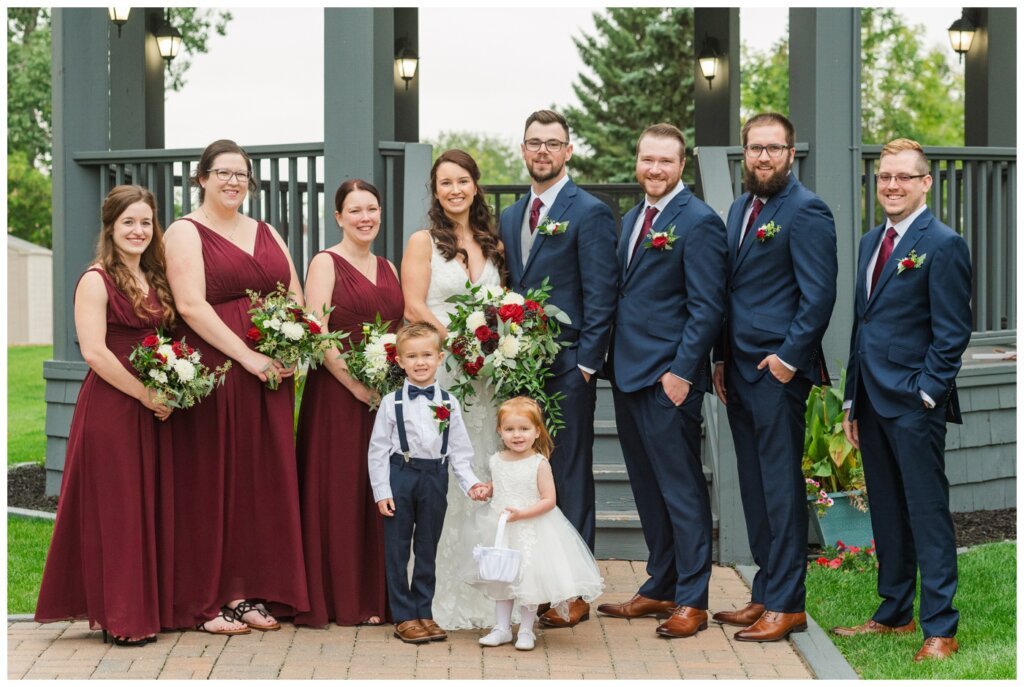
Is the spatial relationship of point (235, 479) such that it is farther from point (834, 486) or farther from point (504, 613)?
point (834, 486)

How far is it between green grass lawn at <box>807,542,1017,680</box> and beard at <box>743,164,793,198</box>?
2086 millimetres

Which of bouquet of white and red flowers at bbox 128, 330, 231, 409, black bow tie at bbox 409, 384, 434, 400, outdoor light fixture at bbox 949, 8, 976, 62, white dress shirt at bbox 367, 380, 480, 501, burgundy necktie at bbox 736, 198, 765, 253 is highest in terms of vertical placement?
outdoor light fixture at bbox 949, 8, 976, 62

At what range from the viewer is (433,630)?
5.65 m

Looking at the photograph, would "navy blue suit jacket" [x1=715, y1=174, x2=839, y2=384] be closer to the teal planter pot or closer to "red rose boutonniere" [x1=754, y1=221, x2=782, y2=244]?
"red rose boutonniere" [x1=754, y1=221, x2=782, y2=244]

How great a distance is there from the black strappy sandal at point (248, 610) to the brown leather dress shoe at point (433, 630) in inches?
27.7

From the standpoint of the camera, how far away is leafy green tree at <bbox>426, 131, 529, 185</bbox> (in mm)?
60253

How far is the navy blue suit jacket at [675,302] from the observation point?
220 inches

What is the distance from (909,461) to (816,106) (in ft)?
11.5

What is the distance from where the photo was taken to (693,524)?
579 centimetres

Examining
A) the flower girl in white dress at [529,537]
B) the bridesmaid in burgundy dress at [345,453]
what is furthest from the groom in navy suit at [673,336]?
the bridesmaid in burgundy dress at [345,453]

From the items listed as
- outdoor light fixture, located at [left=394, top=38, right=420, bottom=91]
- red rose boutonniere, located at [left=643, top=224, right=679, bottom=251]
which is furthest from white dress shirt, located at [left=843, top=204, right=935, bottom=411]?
outdoor light fixture, located at [left=394, top=38, right=420, bottom=91]

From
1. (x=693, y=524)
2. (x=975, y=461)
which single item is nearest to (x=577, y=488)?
(x=693, y=524)

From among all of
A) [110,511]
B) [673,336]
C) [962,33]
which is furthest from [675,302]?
[962,33]

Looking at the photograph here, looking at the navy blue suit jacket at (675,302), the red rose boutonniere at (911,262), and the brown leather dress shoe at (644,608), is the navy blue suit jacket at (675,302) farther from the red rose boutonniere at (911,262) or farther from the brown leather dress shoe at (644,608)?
the brown leather dress shoe at (644,608)
